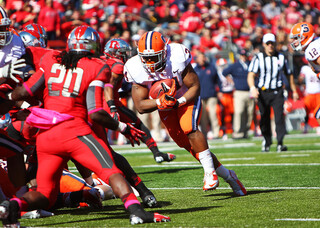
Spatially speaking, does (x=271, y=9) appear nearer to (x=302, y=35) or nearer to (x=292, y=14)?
(x=292, y=14)

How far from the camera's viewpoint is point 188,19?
18.9 meters

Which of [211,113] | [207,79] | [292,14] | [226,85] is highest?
[292,14]

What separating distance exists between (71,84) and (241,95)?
10630 mm

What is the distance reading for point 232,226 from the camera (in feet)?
13.0

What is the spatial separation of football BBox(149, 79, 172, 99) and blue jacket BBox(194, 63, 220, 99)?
8.90m

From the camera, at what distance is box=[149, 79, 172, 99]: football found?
18.4ft

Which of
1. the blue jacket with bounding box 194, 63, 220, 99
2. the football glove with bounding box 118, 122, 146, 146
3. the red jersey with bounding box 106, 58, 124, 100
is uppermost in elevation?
the football glove with bounding box 118, 122, 146, 146

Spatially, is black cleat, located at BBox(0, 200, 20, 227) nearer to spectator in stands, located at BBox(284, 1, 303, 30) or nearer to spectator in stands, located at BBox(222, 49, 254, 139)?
spectator in stands, located at BBox(222, 49, 254, 139)

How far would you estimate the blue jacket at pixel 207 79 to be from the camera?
1460 centimetres

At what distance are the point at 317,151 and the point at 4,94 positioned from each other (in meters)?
6.76

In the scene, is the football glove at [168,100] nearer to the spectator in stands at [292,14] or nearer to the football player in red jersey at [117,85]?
the football player in red jersey at [117,85]

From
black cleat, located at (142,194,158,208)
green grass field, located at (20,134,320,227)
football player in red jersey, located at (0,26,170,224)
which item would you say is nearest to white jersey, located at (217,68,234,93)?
green grass field, located at (20,134,320,227)

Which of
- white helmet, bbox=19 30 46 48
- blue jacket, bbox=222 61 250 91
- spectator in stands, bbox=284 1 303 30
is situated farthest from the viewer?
spectator in stands, bbox=284 1 303 30

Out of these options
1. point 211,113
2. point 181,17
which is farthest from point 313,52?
point 181,17
